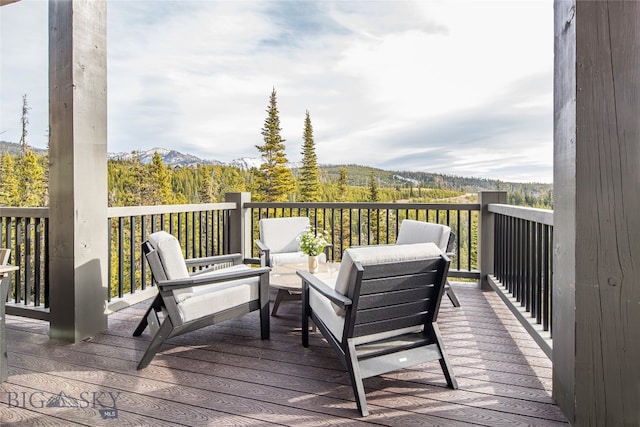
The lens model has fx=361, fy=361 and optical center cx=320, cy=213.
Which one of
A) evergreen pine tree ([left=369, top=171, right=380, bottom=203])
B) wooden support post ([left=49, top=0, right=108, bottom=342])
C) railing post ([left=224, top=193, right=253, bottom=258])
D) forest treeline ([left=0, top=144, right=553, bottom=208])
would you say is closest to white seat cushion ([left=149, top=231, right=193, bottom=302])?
wooden support post ([left=49, top=0, right=108, bottom=342])

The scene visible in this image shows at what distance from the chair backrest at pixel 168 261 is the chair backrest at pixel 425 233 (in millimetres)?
2392

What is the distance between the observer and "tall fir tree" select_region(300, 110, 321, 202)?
16398mm

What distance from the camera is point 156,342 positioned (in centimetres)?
249

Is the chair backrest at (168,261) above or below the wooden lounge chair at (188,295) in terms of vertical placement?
above

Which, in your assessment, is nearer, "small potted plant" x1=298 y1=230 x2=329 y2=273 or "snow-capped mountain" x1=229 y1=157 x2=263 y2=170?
"small potted plant" x1=298 y1=230 x2=329 y2=273

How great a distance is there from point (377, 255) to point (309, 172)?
15282mm

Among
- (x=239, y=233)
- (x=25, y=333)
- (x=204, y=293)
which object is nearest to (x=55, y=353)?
(x=25, y=333)

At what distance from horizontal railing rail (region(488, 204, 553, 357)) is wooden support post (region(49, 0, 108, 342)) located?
137 inches

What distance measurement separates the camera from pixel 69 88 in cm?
289

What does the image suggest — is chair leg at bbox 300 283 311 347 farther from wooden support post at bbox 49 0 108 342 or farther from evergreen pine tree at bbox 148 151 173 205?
evergreen pine tree at bbox 148 151 173 205

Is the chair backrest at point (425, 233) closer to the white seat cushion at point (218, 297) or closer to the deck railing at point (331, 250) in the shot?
the deck railing at point (331, 250)

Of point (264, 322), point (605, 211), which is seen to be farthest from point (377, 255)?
point (264, 322)

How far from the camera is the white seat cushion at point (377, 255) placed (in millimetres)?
1960

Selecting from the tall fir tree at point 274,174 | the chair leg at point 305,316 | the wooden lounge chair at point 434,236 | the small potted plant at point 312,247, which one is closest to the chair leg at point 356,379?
the chair leg at point 305,316
